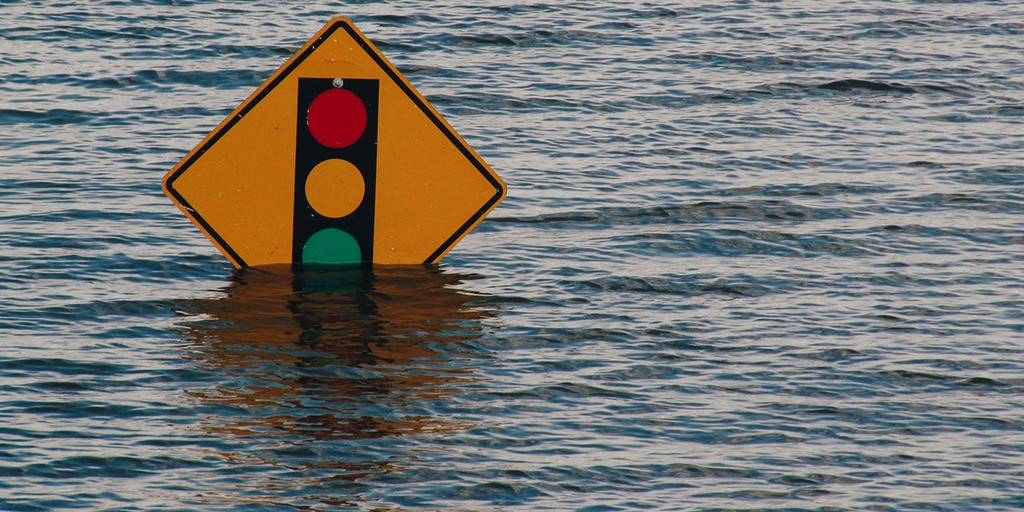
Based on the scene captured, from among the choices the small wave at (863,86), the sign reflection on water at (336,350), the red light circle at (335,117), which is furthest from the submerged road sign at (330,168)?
the small wave at (863,86)

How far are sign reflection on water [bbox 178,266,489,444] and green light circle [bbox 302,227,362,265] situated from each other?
8cm

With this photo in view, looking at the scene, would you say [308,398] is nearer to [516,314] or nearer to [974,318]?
[516,314]

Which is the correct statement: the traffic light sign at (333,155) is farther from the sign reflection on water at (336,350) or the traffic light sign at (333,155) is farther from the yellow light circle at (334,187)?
the sign reflection on water at (336,350)

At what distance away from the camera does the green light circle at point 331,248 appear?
9078 millimetres

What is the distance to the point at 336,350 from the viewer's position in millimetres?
7941

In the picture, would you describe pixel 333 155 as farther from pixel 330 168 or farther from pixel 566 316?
pixel 566 316

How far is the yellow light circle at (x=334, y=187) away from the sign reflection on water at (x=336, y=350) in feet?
1.48

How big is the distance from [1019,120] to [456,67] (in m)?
6.40

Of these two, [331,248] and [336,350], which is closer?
[336,350]

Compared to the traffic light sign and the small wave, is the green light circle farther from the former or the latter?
the small wave

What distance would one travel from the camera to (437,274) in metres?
9.43

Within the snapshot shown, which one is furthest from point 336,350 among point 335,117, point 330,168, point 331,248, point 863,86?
point 863,86

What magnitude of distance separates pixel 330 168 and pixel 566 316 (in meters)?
1.75

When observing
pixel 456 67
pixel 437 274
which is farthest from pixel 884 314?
pixel 456 67
